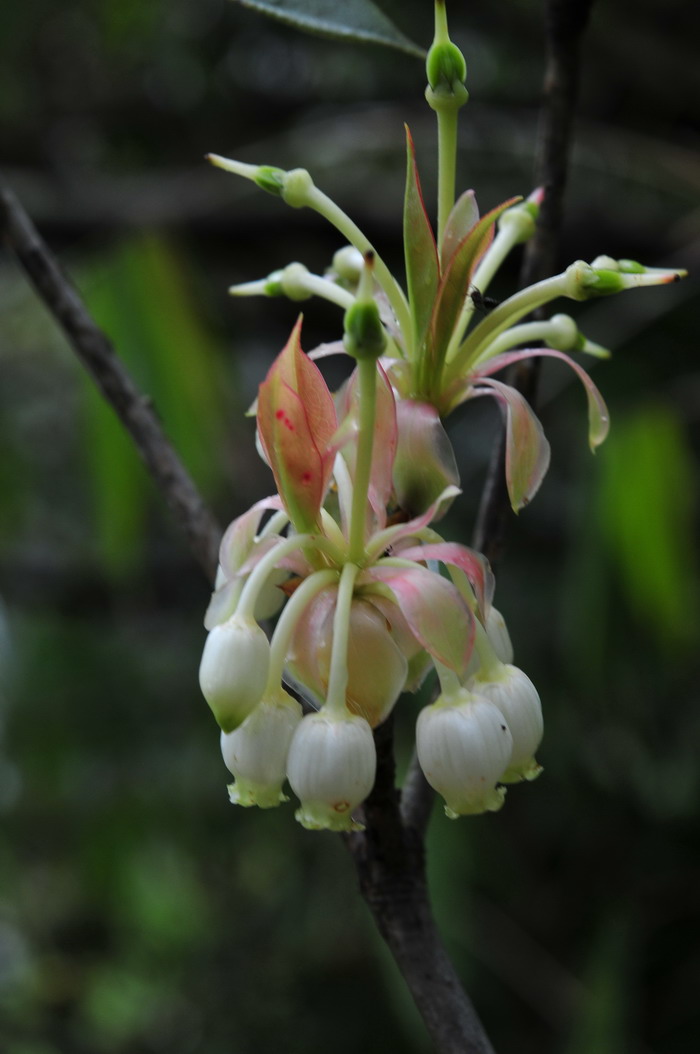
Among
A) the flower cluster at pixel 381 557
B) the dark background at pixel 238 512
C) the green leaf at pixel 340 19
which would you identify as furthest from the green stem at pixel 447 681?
the dark background at pixel 238 512

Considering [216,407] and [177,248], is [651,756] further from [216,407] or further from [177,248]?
[177,248]

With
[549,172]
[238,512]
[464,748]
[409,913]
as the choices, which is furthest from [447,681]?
[238,512]

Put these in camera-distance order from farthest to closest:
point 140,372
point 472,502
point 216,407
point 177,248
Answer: point 472,502 < point 177,248 < point 216,407 < point 140,372

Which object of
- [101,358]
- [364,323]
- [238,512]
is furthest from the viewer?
[238,512]

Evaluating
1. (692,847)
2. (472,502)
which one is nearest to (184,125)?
(472,502)

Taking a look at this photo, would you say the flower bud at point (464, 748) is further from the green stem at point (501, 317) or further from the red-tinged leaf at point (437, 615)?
the green stem at point (501, 317)

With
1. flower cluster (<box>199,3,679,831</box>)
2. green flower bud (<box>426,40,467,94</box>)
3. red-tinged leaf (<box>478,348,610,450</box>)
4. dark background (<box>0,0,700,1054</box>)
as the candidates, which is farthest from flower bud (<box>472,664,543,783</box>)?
dark background (<box>0,0,700,1054</box>)

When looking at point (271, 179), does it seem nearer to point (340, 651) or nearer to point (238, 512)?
point (340, 651)
